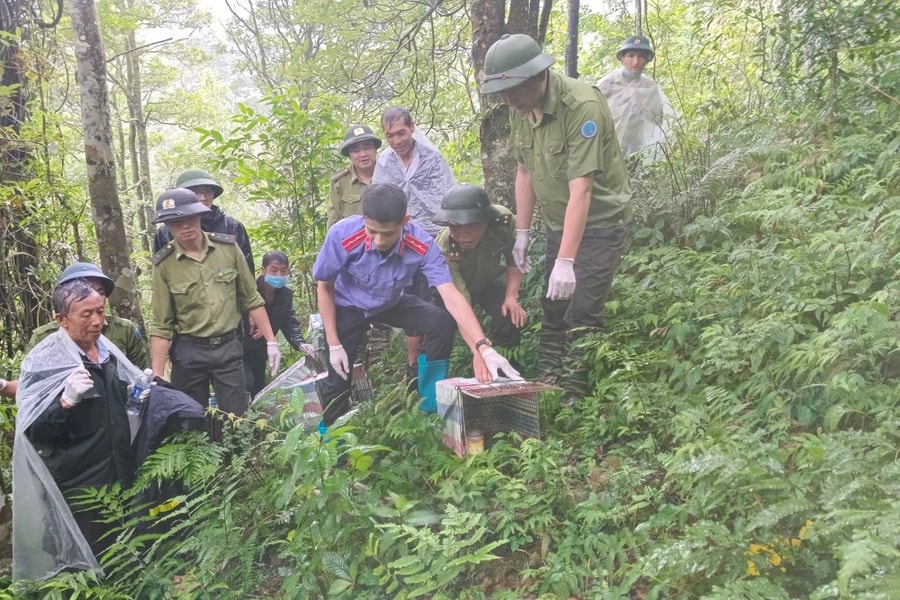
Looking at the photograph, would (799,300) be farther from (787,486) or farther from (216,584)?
(216,584)

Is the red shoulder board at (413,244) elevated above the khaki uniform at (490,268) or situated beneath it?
elevated above

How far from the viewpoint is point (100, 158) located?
537 centimetres

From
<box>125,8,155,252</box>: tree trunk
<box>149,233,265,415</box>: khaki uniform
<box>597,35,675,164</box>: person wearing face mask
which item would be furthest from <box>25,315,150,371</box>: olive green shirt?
<box>125,8,155,252</box>: tree trunk

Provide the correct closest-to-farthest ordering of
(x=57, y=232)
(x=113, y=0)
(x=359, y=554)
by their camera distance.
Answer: (x=359, y=554) → (x=57, y=232) → (x=113, y=0)

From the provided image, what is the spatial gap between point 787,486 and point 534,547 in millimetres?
1272

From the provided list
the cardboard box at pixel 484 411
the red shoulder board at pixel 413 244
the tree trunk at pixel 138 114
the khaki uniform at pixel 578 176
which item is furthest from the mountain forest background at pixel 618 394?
the tree trunk at pixel 138 114

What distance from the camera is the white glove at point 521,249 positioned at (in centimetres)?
483

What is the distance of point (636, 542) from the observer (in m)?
2.82

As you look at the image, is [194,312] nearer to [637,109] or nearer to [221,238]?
[221,238]

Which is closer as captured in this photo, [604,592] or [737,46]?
[604,592]

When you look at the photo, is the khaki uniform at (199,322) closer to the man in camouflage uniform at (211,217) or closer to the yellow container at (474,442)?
the man in camouflage uniform at (211,217)

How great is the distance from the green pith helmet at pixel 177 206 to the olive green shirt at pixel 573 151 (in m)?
2.36

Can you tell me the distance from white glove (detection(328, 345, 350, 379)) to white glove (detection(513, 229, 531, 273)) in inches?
61.2

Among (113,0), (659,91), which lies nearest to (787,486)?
(659,91)
